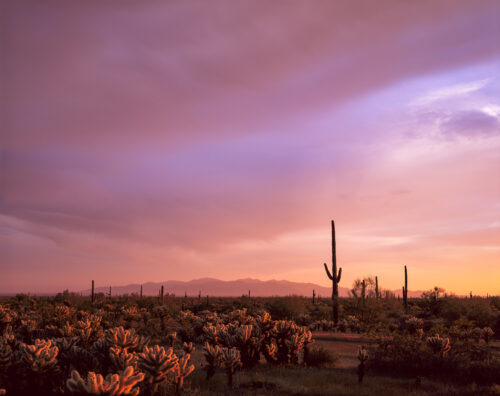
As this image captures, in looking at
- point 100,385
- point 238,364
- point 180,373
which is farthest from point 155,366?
point 238,364

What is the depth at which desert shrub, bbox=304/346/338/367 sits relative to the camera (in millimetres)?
13703

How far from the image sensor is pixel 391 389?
10.3 metres

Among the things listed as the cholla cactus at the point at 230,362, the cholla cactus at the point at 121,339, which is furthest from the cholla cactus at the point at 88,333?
the cholla cactus at the point at 230,362

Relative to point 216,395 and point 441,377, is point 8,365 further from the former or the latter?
point 441,377

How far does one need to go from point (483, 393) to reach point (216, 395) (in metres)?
6.13

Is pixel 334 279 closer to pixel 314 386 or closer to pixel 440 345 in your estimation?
pixel 440 345

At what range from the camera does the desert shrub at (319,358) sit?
45.0 feet

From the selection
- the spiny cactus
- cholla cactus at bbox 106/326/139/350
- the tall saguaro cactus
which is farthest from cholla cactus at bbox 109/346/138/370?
the tall saguaro cactus

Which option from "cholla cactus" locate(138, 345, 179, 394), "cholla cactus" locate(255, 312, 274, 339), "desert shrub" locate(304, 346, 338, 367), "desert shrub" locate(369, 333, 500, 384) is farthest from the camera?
"desert shrub" locate(304, 346, 338, 367)

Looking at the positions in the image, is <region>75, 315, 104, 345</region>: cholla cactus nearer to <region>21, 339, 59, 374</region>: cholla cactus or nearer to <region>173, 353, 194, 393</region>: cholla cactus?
<region>21, 339, 59, 374</region>: cholla cactus

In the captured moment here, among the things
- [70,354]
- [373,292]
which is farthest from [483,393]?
[373,292]

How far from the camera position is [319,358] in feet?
45.6

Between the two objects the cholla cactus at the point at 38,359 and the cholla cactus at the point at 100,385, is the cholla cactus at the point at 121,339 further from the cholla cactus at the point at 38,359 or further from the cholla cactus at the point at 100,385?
the cholla cactus at the point at 100,385

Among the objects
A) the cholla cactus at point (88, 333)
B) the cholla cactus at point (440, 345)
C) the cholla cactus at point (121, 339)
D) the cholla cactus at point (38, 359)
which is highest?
the cholla cactus at point (121, 339)
